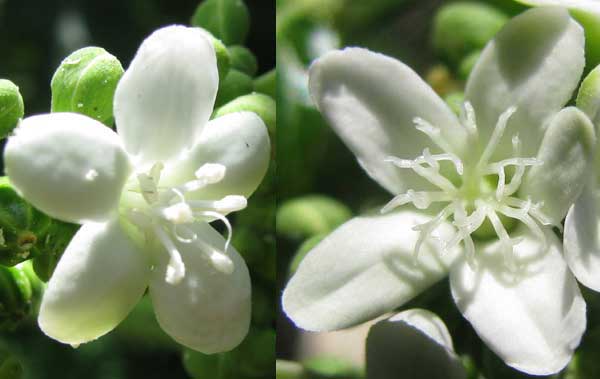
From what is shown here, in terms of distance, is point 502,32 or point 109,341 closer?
point 502,32

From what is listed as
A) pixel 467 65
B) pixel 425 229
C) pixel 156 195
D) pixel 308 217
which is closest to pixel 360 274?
pixel 425 229

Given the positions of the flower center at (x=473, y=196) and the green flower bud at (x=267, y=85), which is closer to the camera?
the flower center at (x=473, y=196)

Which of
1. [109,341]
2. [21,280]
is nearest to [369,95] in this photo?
Answer: [21,280]

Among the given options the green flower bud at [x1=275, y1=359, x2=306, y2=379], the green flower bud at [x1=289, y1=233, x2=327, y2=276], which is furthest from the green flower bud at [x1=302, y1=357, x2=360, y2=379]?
the green flower bud at [x1=289, y1=233, x2=327, y2=276]

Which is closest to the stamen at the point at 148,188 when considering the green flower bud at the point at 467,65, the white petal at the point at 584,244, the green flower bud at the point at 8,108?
the green flower bud at the point at 8,108

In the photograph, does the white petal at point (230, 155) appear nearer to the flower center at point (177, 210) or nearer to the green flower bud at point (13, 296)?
the flower center at point (177, 210)

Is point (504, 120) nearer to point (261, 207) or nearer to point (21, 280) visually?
point (261, 207)
